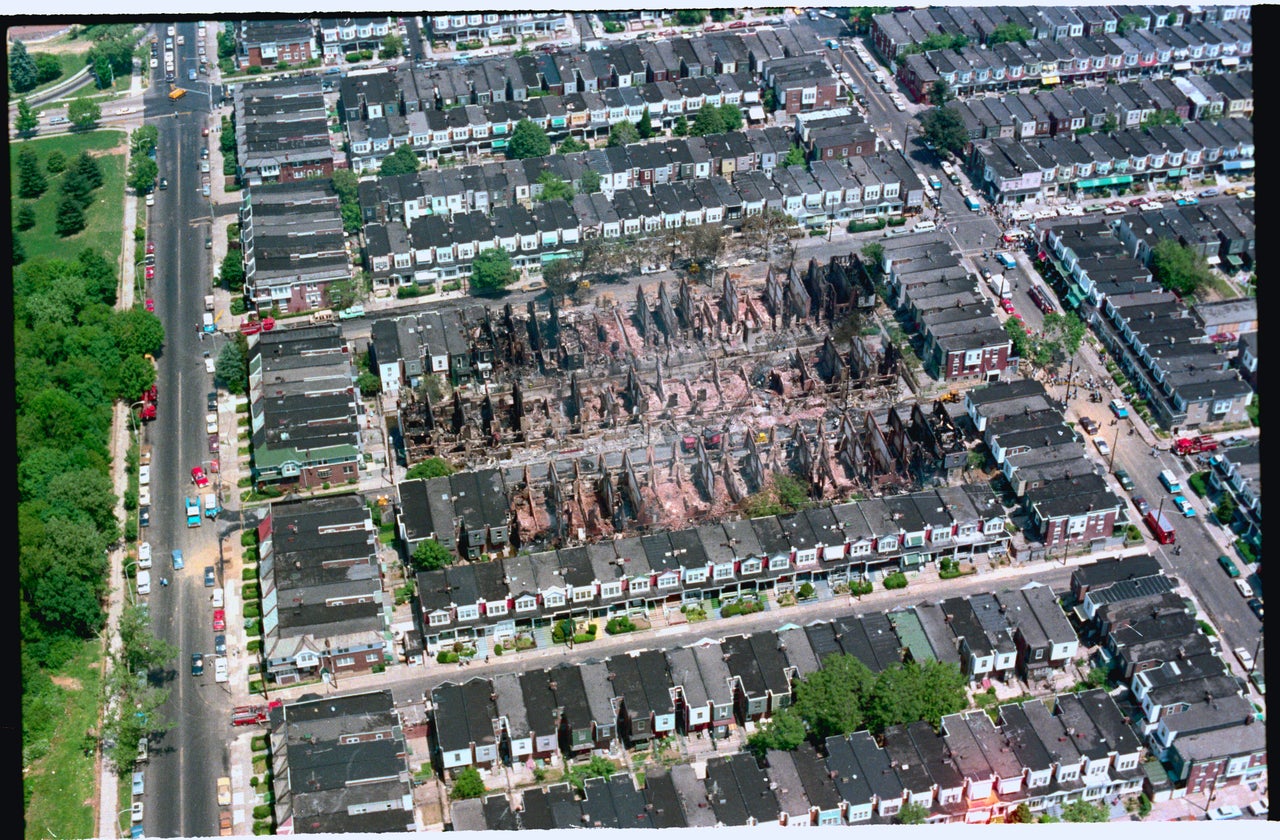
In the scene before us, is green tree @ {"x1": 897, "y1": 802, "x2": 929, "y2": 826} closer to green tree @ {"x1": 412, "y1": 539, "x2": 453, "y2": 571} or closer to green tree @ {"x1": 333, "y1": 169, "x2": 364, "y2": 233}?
green tree @ {"x1": 412, "y1": 539, "x2": 453, "y2": 571}

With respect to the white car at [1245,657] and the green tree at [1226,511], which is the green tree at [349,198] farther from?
the white car at [1245,657]

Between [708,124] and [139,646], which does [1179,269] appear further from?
[139,646]

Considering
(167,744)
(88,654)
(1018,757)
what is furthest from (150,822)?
(1018,757)

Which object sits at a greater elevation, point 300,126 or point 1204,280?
point 300,126

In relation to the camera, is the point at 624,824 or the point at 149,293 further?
the point at 149,293

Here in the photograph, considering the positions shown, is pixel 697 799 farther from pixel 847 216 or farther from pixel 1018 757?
pixel 847 216

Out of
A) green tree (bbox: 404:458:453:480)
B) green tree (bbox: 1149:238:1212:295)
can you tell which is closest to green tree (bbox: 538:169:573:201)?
A: green tree (bbox: 404:458:453:480)
